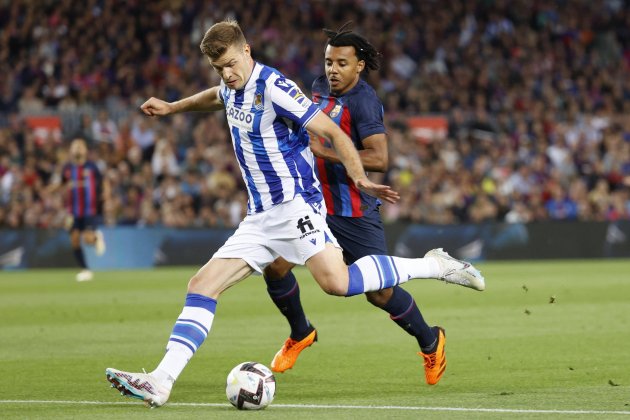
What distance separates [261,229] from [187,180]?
1569 centimetres

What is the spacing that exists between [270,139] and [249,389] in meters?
1.48

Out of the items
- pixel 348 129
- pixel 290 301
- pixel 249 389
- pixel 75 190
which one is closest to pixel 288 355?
pixel 290 301

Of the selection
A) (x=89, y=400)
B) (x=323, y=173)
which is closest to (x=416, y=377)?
(x=323, y=173)

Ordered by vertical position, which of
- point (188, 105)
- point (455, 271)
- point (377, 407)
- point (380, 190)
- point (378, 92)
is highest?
point (188, 105)

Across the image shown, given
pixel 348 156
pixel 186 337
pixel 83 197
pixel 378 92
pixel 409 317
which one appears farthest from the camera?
pixel 378 92

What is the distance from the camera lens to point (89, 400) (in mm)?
6984

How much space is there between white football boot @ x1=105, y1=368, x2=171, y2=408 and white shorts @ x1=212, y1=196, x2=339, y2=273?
933mm

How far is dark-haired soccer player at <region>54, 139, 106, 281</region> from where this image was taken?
19.0 meters

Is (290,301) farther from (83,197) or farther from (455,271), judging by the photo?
(83,197)

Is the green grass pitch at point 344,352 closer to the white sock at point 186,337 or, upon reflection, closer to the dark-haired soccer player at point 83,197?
the white sock at point 186,337

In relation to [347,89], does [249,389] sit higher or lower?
lower

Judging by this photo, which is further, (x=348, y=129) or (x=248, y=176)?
(x=348, y=129)

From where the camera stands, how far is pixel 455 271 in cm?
753

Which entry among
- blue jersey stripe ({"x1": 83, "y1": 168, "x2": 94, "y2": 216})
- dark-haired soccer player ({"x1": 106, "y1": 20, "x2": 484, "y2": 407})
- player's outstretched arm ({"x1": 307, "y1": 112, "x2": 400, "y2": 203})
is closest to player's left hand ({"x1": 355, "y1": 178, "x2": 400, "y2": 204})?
player's outstretched arm ({"x1": 307, "y1": 112, "x2": 400, "y2": 203})
